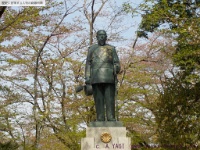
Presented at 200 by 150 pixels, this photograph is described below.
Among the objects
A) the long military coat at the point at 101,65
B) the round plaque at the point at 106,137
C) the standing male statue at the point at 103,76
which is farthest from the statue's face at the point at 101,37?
the round plaque at the point at 106,137

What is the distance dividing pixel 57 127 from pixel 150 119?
474 cm

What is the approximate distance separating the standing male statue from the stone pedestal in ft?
1.09

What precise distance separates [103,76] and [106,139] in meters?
1.33

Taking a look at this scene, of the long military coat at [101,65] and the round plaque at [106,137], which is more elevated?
the long military coat at [101,65]

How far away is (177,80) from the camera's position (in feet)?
45.5

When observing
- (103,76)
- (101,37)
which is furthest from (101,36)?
(103,76)

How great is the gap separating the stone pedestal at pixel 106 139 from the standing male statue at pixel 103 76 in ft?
1.09

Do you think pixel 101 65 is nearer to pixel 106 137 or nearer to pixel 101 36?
pixel 101 36

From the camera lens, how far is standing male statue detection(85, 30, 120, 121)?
7.51 metres

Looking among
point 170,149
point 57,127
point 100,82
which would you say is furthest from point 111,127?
point 57,127

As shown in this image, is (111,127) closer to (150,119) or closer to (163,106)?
(163,106)

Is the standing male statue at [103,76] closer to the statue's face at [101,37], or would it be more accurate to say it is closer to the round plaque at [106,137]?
the statue's face at [101,37]

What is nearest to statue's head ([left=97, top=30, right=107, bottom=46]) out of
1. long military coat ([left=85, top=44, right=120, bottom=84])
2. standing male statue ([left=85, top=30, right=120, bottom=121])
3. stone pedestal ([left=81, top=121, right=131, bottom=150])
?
standing male statue ([left=85, top=30, right=120, bottom=121])

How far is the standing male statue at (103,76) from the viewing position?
751 centimetres
